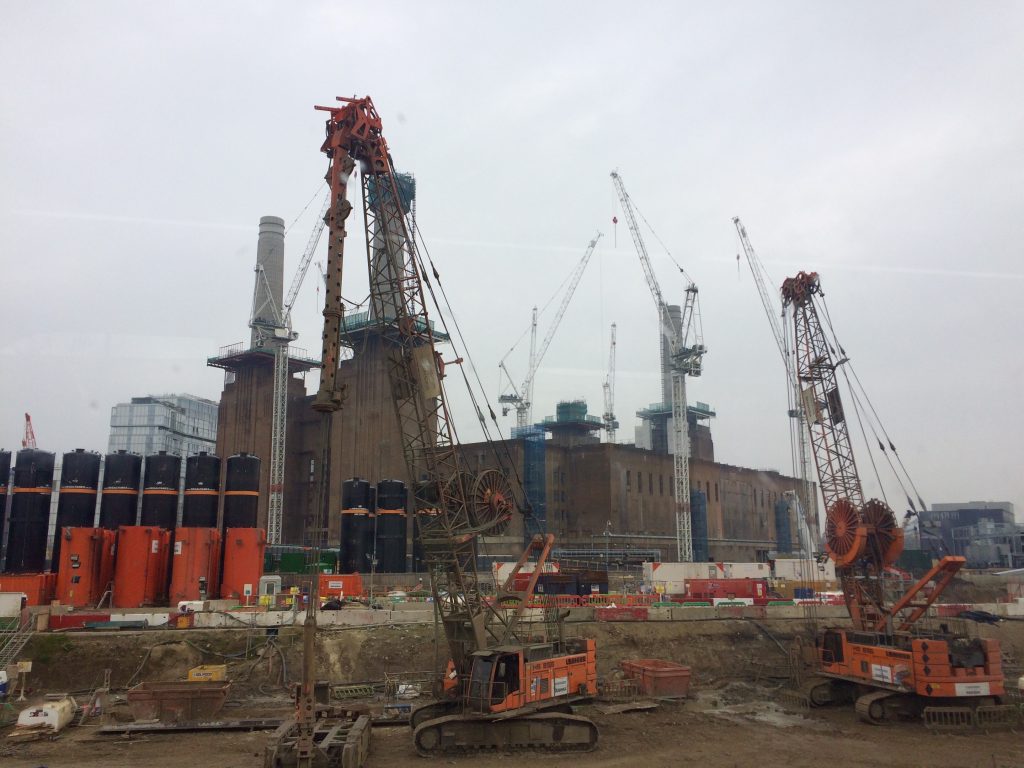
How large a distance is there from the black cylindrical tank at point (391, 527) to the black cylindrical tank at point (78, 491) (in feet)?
68.9

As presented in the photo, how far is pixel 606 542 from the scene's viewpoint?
9400 cm

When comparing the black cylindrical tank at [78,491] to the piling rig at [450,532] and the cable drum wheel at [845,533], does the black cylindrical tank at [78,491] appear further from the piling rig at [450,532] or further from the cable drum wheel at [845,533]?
the cable drum wheel at [845,533]

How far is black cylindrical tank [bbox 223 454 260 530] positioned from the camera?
50.4m

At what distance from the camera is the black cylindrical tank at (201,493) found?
49.5 metres

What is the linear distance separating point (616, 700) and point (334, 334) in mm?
18743

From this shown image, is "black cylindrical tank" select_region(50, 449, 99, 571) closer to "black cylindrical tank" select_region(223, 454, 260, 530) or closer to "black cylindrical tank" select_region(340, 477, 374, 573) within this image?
"black cylindrical tank" select_region(223, 454, 260, 530)

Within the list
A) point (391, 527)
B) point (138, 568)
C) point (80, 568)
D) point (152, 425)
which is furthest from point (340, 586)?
point (152, 425)

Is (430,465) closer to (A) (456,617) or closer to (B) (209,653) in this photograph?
(A) (456,617)

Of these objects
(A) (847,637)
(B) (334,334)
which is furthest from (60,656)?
(A) (847,637)

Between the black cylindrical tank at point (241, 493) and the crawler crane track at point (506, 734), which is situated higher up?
the black cylindrical tank at point (241, 493)

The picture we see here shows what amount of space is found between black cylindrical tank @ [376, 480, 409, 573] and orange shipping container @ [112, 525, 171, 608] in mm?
18819

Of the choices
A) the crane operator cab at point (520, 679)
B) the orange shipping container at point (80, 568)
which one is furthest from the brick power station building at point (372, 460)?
the crane operator cab at point (520, 679)

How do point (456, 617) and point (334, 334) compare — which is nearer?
point (334, 334)

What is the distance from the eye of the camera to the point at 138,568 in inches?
1750
